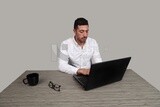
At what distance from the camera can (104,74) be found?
6.30 ft

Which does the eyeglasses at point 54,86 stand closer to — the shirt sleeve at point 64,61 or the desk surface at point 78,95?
the desk surface at point 78,95

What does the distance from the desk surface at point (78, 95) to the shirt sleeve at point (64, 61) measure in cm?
25

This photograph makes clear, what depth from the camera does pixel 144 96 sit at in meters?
1.75

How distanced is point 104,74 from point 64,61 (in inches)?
37.0

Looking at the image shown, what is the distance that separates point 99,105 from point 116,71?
1.89ft

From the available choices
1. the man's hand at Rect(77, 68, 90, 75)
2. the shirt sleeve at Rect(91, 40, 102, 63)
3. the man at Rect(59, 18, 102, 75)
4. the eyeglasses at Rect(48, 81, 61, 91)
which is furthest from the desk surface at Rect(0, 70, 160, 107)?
the shirt sleeve at Rect(91, 40, 102, 63)

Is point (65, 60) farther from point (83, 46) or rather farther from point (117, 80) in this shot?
point (117, 80)

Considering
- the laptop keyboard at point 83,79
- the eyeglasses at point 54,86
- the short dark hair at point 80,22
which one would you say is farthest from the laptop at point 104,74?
the short dark hair at point 80,22

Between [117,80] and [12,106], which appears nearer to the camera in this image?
[12,106]

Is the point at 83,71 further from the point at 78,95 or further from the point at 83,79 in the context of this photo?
the point at 78,95

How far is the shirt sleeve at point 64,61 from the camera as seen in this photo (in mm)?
2399

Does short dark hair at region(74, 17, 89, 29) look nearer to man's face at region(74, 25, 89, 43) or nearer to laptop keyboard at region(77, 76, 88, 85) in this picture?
man's face at region(74, 25, 89, 43)

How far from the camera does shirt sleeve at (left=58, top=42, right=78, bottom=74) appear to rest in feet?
7.87

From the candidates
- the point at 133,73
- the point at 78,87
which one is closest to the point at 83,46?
the point at 133,73
